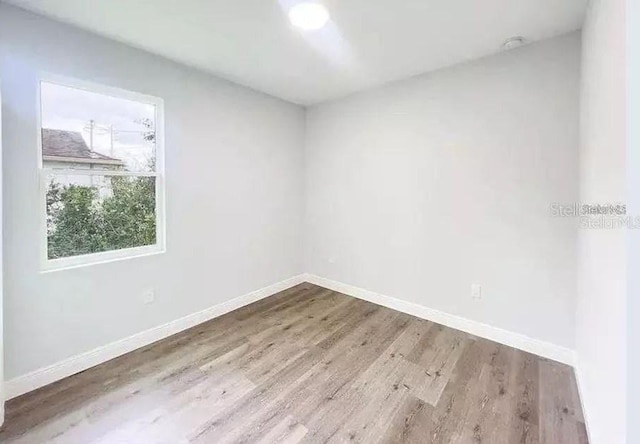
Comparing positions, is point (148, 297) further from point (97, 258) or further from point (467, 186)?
point (467, 186)

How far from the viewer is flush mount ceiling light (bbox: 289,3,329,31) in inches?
73.0

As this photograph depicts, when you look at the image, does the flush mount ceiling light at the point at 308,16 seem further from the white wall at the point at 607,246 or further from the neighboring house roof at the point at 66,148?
the neighboring house roof at the point at 66,148

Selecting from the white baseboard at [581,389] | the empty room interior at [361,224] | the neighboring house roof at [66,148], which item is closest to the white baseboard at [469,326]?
the empty room interior at [361,224]

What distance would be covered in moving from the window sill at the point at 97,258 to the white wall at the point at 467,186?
2.08 m

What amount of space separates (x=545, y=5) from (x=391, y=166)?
1696mm

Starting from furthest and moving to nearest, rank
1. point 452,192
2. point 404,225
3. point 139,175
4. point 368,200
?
point 368,200 → point 404,225 → point 452,192 → point 139,175

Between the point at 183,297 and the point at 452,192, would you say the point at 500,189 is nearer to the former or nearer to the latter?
the point at 452,192

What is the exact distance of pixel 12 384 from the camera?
1886 millimetres

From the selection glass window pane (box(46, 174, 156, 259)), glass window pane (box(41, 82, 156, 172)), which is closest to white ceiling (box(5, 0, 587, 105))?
glass window pane (box(41, 82, 156, 172))

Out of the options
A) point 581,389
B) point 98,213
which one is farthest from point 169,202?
point 581,389

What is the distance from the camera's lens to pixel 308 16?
1.95 metres

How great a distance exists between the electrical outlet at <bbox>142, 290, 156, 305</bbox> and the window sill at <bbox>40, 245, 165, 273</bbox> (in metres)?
0.33

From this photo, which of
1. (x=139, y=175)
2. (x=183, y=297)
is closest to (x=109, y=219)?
(x=139, y=175)

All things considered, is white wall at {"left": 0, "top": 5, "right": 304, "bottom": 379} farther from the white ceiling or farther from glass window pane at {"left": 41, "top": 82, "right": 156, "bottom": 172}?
the white ceiling
